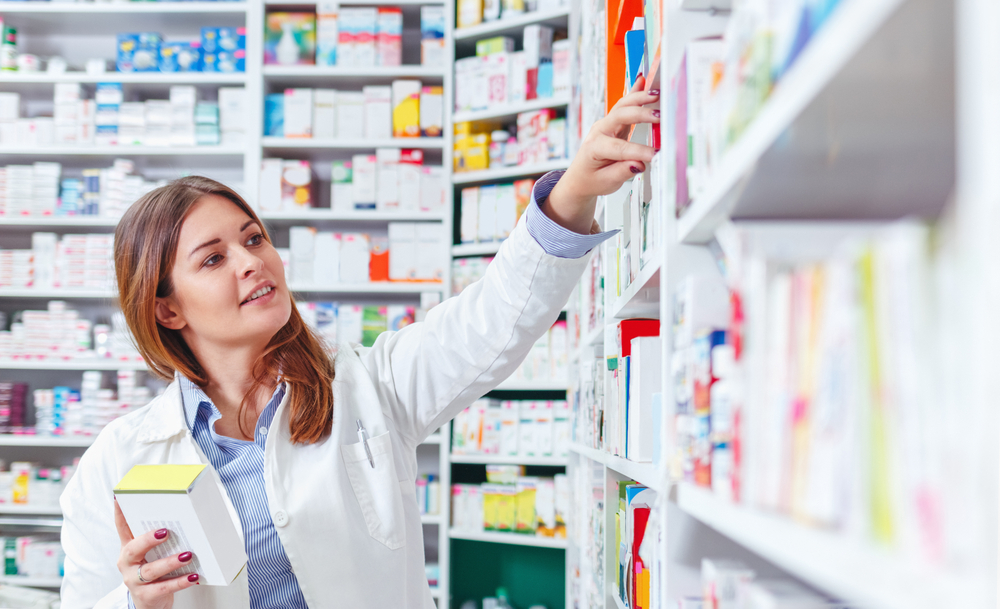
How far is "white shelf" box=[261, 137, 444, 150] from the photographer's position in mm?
3568

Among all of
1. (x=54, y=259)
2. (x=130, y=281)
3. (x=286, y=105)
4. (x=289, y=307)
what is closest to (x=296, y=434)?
(x=289, y=307)

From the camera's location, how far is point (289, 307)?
159 centimetres

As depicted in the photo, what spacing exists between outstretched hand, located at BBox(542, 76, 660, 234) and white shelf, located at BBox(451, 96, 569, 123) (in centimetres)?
223

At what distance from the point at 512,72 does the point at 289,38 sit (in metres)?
1.20

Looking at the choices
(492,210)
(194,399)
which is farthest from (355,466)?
(492,210)

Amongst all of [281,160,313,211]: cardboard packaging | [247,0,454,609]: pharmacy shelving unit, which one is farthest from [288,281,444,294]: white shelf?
[281,160,313,211]: cardboard packaging

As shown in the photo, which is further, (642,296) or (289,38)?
(289,38)

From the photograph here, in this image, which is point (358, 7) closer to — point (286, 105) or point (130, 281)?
point (286, 105)

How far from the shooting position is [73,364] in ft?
11.6

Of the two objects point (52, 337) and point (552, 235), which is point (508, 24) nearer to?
point (552, 235)

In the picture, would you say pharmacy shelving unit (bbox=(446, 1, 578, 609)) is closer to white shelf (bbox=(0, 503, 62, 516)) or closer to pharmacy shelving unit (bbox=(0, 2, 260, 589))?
pharmacy shelving unit (bbox=(0, 2, 260, 589))

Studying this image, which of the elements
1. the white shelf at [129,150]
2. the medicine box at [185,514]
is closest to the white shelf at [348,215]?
the white shelf at [129,150]

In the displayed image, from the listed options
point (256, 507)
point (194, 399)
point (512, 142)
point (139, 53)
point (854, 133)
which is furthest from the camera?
point (139, 53)

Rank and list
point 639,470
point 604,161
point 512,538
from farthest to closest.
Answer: point 512,538 < point 639,470 < point 604,161
